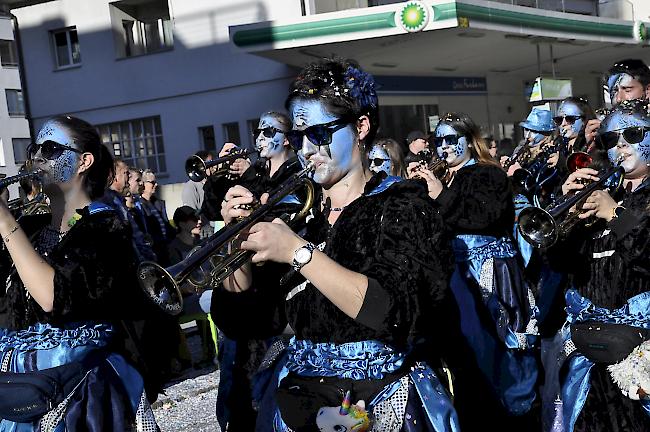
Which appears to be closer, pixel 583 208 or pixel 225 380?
pixel 583 208

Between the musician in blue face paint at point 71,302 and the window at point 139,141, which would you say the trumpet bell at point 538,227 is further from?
the window at point 139,141

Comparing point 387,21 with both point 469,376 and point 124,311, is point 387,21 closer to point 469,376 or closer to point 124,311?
point 469,376

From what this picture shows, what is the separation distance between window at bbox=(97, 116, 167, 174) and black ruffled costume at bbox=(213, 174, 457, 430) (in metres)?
17.5

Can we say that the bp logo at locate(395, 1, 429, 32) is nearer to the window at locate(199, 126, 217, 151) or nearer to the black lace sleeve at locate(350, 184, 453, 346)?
the window at locate(199, 126, 217, 151)

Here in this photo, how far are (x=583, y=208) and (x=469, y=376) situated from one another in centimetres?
207

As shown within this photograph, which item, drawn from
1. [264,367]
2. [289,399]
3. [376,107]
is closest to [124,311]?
[264,367]

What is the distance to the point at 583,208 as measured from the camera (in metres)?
3.98

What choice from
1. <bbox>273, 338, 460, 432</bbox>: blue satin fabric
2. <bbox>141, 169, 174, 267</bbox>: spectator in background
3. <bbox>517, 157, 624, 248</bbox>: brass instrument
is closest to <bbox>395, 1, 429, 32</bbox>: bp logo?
<bbox>141, 169, 174, 267</bbox>: spectator in background

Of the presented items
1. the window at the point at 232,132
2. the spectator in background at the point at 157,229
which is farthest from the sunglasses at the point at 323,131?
the window at the point at 232,132

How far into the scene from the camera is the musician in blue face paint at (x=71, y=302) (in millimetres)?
3299

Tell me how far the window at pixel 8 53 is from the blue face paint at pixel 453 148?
18.7 meters

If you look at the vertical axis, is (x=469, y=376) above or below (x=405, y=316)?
below

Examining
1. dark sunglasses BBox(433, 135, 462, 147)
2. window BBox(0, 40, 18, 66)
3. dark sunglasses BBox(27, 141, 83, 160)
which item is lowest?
dark sunglasses BBox(433, 135, 462, 147)

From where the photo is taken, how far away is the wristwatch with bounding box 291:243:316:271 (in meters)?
2.60
